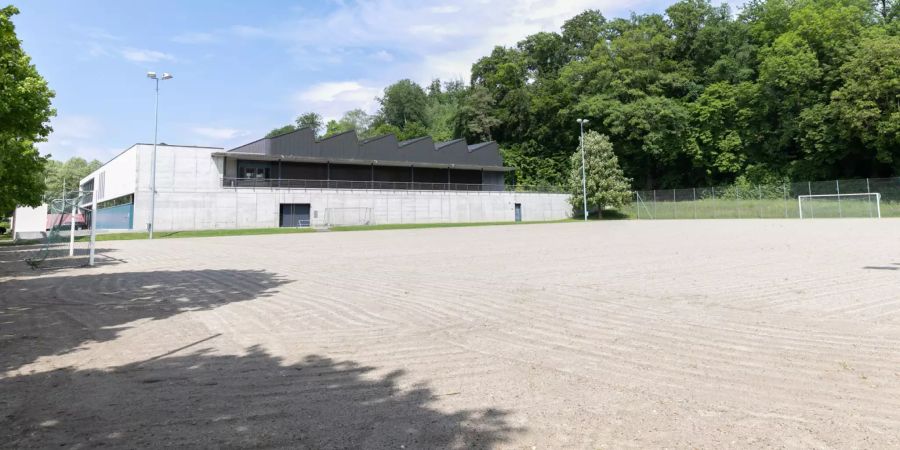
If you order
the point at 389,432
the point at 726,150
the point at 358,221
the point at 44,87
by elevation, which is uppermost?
the point at 726,150

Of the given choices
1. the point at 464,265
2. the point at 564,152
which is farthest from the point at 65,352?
the point at 564,152

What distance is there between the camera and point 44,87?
54.6 ft

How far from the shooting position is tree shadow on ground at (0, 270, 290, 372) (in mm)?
6088

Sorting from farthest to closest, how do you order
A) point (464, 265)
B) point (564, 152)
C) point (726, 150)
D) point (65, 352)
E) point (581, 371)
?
point (564, 152) → point (726, 150) → point (464, 265) → point (65, 352) → point (581, 371)

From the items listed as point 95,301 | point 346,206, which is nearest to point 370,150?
point 346,206

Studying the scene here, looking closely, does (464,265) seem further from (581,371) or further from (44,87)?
(44,87)

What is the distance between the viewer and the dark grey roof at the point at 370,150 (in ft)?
156

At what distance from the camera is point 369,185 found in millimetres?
50719

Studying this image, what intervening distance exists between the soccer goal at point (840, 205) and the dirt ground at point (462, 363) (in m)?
42.9

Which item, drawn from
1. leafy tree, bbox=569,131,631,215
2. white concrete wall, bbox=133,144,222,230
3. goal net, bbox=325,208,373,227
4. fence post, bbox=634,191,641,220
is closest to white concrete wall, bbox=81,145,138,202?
white concrete wall, bbox=133,144,222,230

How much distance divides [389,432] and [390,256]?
13.6 m

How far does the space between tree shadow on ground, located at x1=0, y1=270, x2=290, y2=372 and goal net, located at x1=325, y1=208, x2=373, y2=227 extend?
3345cm

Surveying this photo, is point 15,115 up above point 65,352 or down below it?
above

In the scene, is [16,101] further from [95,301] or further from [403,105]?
[403,105]
